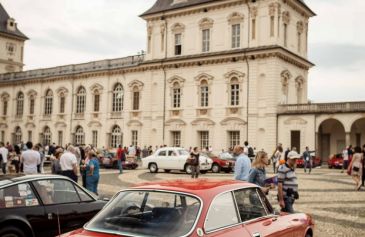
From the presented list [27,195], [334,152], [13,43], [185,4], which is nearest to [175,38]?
[185,4]

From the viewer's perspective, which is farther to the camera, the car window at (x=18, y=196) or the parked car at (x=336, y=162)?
the parked car at (x=336, y=162)

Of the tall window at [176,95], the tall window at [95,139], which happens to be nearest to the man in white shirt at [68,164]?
the tall window at [176,95]

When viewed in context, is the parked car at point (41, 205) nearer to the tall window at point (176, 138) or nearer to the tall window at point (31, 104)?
the tall window at point (176, 138)

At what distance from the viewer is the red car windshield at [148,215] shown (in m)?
4.79

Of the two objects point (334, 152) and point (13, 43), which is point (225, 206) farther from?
point (13, 43)

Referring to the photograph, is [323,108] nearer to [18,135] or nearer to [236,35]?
[236,35]

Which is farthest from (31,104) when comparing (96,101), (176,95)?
(176,95)

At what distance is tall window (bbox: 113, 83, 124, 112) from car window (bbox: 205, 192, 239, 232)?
4180 centimetres

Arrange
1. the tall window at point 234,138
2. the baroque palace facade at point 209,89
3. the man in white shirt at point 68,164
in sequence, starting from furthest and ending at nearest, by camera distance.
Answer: the tall window at point 234,138
the baroque palace facade at point 209,89
the man in white shirt at point 68,164

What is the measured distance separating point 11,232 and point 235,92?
106 ft

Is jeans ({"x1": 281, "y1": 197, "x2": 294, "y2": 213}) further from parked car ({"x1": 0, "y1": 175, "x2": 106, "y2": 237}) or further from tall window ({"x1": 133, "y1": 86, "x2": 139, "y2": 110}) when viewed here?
tall window ({"x1": 133, "y1": 86, "x2": 139, "y2": 110})

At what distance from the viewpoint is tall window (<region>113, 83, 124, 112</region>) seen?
154 ft

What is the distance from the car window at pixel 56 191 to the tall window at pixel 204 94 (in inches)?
1264

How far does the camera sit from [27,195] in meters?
7.28
